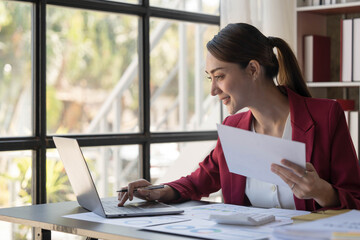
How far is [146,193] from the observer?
2086 millimetres

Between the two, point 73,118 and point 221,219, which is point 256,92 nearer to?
point 221,219

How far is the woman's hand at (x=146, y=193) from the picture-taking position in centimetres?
204

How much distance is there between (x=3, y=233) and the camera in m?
2.90

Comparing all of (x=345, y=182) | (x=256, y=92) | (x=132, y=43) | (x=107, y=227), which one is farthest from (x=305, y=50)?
(x=107, y=227)

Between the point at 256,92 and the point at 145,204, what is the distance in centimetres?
55

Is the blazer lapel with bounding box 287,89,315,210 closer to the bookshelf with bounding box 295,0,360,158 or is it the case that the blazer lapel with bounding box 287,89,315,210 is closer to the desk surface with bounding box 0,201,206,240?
the desk surface with bounding box 0,201,206,240

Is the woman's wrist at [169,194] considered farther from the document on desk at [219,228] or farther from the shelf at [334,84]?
the shelf at [334,84]

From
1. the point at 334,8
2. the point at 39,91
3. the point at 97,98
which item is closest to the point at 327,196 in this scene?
the point at 39,91

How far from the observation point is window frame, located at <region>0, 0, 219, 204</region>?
279 centimetres

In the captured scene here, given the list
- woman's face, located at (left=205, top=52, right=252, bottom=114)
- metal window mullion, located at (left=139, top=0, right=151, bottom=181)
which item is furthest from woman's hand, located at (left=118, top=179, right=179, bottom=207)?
metal window mullion, located at (left=139, top=0, right=151, bottom=181)

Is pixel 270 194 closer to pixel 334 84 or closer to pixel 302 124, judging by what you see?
pixel 302 124

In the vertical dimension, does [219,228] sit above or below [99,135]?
below

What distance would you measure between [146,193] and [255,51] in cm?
62

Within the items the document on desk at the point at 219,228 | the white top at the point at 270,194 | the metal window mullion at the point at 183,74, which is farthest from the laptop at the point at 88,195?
the metal window mullion at the point at 183,74
